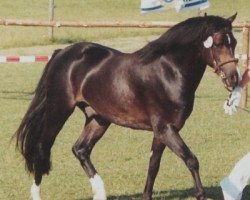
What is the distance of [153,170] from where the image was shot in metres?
6.92

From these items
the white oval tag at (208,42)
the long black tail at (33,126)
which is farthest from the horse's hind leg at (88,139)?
the white oval tag at (208,42)

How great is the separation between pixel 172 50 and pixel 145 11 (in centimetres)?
931

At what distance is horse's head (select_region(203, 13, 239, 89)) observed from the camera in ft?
19.5

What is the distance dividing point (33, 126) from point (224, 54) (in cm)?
227

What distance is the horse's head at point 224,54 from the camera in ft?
19.5

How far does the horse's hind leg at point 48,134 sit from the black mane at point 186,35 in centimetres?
107

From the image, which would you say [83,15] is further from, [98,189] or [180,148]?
[180,148]

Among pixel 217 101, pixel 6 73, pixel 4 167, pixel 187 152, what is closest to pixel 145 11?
pixel 217 101

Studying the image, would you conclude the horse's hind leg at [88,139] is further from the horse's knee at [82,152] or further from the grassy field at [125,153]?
the grassy field at [125,153]

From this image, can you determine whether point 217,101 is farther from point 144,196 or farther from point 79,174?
point 144,196

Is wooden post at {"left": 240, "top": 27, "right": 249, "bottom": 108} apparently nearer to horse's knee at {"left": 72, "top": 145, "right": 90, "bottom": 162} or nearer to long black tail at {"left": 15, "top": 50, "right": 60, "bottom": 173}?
horse's knee at {"left": 72, "top": 145, "right": 90, "bottom": 162}

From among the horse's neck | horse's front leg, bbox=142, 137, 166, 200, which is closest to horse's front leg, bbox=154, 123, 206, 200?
the horse's neck

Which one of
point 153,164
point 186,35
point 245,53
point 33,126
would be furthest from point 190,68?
point 245,53

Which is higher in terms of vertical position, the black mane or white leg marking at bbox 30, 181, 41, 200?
the black mane
